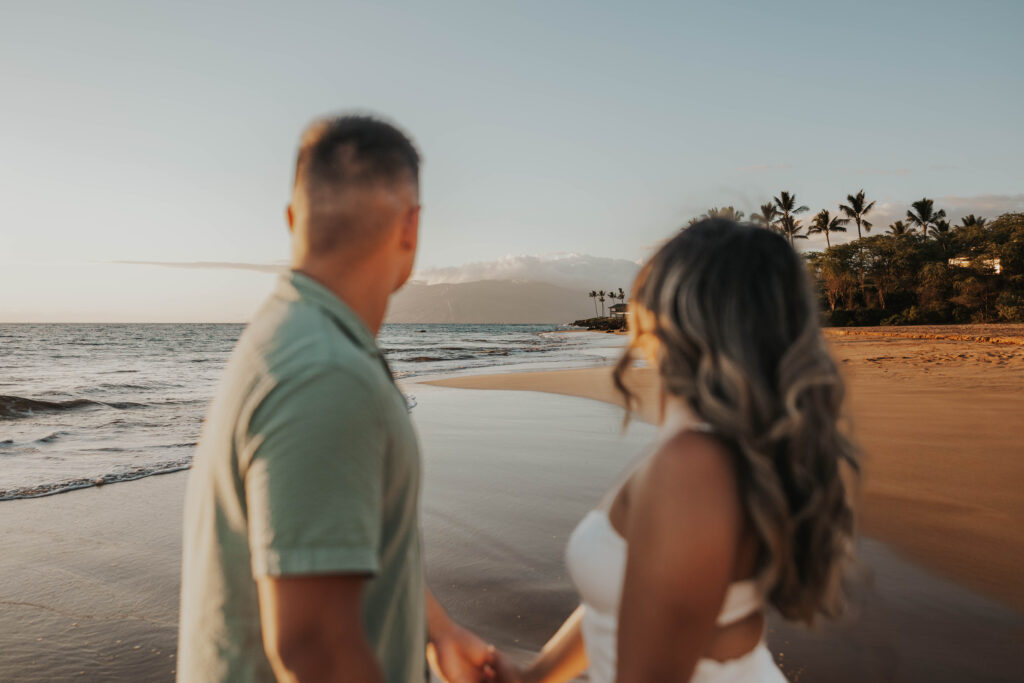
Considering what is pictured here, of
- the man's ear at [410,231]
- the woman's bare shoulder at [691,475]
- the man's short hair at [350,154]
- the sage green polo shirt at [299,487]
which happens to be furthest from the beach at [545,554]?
the man's short hair at [350,154]

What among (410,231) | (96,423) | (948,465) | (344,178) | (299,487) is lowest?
(948,465)

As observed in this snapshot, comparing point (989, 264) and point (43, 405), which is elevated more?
point (989, 264)

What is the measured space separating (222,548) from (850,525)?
1240mm

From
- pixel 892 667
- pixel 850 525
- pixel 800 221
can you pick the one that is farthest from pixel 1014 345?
pixel 800 221

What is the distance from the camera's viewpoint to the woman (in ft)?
3.76

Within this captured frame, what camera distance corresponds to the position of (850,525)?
1370 millimetres

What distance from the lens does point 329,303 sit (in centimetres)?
121

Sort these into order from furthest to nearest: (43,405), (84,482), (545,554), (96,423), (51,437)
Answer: (43,405) < (96,423) < (51,437) < (84,482) < (545,554)

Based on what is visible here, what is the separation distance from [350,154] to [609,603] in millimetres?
1074

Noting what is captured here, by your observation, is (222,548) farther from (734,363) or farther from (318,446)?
(734,363)

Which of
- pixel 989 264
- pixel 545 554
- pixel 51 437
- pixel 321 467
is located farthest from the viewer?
pixel 989 264

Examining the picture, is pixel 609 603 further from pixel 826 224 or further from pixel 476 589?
pixel 826 224

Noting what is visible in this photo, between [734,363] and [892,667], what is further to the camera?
[892,667]

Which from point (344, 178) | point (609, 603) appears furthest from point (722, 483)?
point (344, 178)
